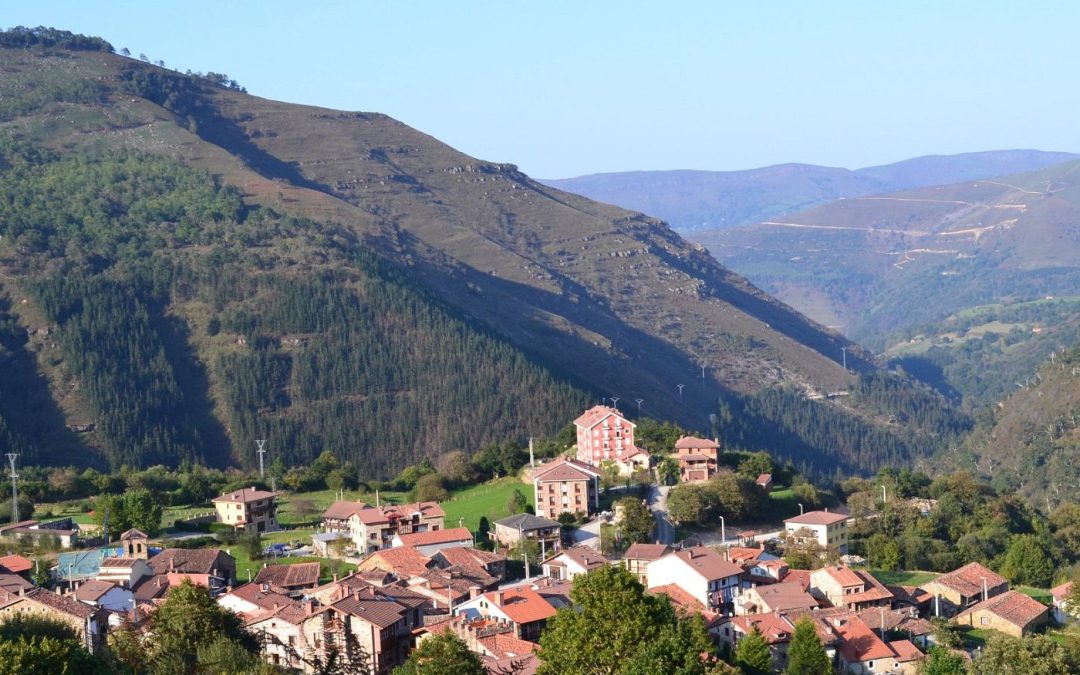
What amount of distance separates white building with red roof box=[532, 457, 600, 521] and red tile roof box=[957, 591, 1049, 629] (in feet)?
49.2

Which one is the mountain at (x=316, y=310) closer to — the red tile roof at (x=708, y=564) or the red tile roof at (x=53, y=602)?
the red tile roof at (x=708, y=564)

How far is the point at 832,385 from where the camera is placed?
164 m

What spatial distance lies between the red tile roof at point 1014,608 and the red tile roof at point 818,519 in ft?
26.2

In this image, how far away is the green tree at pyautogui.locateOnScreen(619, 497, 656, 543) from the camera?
55778 millimetres

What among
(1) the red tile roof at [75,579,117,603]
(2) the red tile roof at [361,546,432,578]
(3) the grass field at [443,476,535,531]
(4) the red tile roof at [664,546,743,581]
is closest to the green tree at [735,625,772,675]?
(4) the red tile roof at [664,546,743,581]

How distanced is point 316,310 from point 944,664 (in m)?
81.9

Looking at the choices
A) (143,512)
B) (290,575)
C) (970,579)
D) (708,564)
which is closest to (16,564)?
(143,512)

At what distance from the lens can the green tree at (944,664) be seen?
40.0 metres

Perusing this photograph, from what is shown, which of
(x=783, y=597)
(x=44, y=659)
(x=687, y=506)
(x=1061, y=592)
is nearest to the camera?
(x=44, y=659)

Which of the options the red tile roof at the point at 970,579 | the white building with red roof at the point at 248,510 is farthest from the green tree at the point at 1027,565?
the white building with red roof at the point at 248,510

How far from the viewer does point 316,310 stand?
117m

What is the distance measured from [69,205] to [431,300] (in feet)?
109

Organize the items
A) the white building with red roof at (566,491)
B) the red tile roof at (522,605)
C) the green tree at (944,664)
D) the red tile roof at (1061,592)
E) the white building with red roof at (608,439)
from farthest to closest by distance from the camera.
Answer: the white building with red roof at (608,439)
the white building with red roof at (566,491)
the red tile roof at (1061,592)
the red tile roof at (522,605)
the green tree at (944,664)

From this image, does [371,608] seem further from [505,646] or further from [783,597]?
[783,597]
